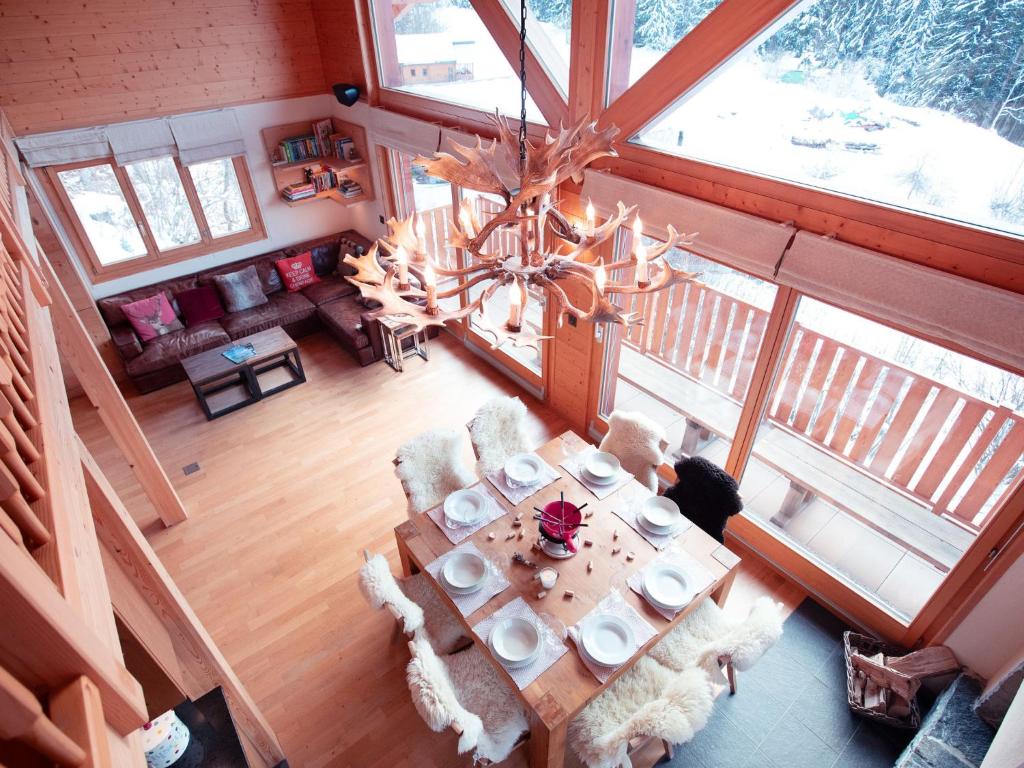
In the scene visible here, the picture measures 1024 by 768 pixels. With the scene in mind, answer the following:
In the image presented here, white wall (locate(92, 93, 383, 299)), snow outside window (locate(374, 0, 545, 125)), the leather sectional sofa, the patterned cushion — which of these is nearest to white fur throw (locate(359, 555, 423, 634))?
the leather sectional sofa

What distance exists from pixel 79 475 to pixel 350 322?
519 centimetres

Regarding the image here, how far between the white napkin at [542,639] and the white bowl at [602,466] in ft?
3.17

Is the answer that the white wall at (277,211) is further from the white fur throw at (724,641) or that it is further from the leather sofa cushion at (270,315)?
the white fur throw at (724,641)

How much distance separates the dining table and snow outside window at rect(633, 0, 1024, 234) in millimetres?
2070

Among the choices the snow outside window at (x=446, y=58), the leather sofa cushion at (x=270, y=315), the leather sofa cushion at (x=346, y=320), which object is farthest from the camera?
the leather sofa cushion at (x=270, y=315)

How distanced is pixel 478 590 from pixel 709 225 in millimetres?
2518

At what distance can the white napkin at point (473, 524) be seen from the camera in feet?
10.7

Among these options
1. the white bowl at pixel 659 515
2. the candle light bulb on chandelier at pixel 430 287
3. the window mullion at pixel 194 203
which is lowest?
the white bowl at pixel 659 515

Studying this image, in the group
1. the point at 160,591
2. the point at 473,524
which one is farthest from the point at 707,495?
the point at 160,591

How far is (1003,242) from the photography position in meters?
2.45

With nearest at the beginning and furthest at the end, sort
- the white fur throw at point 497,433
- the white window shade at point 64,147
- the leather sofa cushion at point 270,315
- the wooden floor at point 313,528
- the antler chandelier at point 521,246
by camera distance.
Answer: the antler chandelier at point 521,246 → the wooden floor at point 313,528 → the white fur throw at point 497,433 → the white window shade at point 64,147 → the leather sofa cushion at point 270,315

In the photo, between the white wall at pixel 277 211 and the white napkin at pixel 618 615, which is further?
the white wall at pixel 277 211

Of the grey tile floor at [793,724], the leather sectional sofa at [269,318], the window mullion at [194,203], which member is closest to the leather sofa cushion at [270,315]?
the leather sectional sofa at [269,318]

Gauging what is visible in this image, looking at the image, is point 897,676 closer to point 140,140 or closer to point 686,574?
point 686,574
